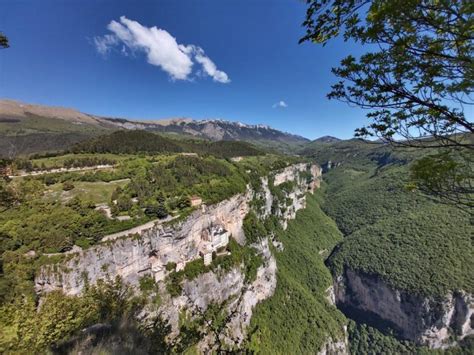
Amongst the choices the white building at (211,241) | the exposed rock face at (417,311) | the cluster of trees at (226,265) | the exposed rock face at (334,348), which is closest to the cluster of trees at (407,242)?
the exposed rock face at (417,311)

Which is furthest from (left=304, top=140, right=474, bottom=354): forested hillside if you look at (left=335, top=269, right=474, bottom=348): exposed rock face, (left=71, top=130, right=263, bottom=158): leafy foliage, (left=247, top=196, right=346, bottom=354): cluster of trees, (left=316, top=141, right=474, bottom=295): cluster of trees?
(left=71, top=130, right=263, bottom=158): leafy foliage

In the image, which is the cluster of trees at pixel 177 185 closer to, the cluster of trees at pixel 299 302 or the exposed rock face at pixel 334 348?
the cluster of trees at pixel 299 302

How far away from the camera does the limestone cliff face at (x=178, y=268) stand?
2575 cm

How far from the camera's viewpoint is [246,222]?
57.1 meters

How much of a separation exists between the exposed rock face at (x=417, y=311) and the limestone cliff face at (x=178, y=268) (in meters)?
37.1

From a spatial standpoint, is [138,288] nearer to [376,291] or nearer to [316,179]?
[376,291]

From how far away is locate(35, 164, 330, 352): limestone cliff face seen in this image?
25.8 m

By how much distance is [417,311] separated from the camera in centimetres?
6066

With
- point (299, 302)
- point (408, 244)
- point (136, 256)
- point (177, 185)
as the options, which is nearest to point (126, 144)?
point (177, 185)

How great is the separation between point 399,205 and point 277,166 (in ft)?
190

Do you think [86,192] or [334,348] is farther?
[334,348]

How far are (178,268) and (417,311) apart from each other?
65.8 m

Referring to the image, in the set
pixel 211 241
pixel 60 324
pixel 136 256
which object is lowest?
pixel 211 241

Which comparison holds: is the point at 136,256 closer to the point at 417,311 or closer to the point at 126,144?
the point at 126,144
